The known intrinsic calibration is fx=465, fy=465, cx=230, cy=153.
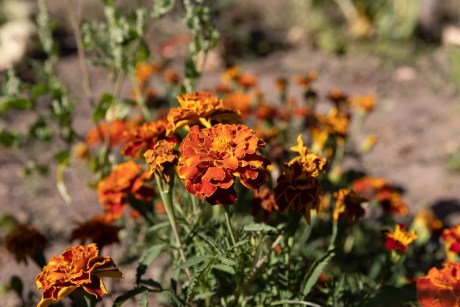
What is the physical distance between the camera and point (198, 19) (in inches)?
64.1

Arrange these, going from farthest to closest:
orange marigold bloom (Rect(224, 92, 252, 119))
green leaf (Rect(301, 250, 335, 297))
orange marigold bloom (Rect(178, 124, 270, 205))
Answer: orange marigold bloom (Rect(224, 92, 252, 119)) < green leaf (Rect(301, 250, 335, 297)) < orange marigold bloom (Rect(178, 124, 270, 205))

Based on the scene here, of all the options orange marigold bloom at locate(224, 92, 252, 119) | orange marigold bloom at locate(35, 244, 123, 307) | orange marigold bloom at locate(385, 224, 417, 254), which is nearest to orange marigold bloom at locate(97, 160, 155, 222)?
orange marigold bloom at locate(35, 244, 123, 307)

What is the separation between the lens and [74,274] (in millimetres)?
1048

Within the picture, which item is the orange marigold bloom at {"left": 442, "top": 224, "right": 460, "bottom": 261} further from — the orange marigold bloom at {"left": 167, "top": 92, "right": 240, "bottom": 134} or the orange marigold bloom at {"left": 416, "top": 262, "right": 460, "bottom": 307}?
the orange marigold bloom at {"left": 167, "top": 92, "right": 240, "bottom": 134}

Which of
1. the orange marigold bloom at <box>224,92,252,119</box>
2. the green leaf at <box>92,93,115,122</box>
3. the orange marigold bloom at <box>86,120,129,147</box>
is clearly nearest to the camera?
the green leaf at <box>92,93,115,122</box>

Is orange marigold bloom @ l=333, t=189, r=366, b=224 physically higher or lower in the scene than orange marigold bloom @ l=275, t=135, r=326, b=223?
lower

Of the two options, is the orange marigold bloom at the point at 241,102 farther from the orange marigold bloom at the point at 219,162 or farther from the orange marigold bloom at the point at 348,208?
the orange marigold bloom at the point at 219,162

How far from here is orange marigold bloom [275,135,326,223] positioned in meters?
1.19

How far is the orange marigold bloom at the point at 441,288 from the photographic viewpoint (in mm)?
1144

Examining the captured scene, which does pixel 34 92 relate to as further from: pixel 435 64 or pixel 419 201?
pixel 435 64

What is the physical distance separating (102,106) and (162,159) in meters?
1.00

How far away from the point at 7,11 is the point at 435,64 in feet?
17.9

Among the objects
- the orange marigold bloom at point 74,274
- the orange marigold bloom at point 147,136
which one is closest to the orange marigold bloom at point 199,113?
the orange marigold bloom at point 147,136

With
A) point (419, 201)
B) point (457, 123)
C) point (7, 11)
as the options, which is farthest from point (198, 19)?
point (7, 11)
